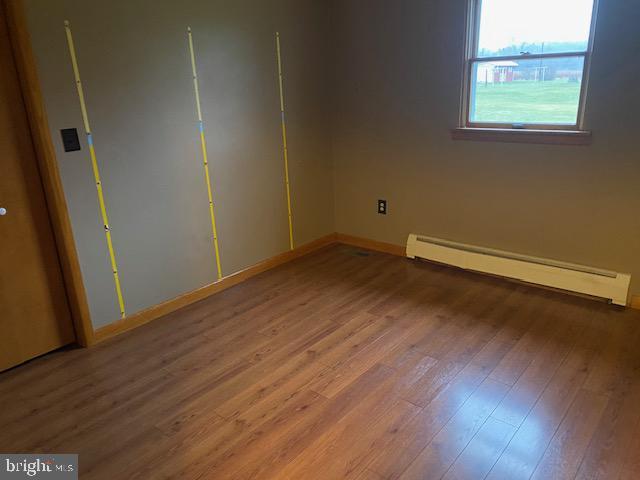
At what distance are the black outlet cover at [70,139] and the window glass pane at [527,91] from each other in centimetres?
248

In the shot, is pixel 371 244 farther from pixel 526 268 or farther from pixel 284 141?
pixel 526 268

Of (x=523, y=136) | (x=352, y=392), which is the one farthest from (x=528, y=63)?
(x=352, y=392)

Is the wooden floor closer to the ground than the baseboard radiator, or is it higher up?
closer to the ground

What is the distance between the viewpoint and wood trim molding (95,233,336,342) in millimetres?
2854

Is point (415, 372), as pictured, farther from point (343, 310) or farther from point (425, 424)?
point (343, 310)

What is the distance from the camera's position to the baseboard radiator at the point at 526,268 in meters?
2.94

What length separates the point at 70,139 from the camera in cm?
248

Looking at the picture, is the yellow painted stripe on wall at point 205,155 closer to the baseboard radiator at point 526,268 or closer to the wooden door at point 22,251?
the wooden door at point 22,251

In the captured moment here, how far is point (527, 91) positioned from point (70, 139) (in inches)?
106

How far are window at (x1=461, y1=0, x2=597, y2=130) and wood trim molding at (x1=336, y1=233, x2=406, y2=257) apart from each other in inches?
46.1

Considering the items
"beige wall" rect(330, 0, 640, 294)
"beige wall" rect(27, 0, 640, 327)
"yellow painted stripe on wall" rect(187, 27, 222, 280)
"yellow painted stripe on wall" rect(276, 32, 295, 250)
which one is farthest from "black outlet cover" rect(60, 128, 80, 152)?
"beige wall" rect(330, 0, 640, 294)

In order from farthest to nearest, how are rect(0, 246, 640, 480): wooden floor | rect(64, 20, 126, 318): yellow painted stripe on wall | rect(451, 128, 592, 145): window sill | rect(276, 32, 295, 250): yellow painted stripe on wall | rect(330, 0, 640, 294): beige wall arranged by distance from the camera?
1. rect(276, 32, 295, 250): yellow painted stripe on wall
2. rect(451, 128, 592, 145): window sill
3. rect(330, 0, 640, 294): beige wall
4. rect(64, 20, 126, 318): yellow painted stripe on wall
5. rect(0, 246, 640, 480): wooden floor

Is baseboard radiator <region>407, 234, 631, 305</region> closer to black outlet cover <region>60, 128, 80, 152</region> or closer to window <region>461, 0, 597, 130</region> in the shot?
window <region>461, 0, 597, 130</region>

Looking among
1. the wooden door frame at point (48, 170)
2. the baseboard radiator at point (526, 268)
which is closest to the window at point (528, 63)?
the baseboard radiator at point (526, 268)
